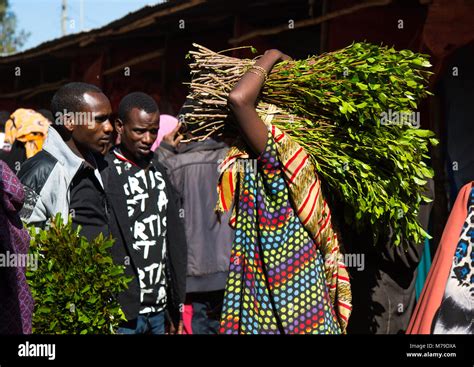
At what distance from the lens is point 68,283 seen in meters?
3.79

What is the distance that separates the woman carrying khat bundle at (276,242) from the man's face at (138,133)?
132 cm

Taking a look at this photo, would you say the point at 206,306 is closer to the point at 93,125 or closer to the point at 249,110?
the point at 93,125

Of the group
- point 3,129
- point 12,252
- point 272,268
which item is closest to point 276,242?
point 272,268

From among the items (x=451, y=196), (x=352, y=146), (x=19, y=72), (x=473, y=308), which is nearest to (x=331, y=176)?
(x=352, y=146)

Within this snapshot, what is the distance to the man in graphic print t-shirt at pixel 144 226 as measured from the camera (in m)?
4.53

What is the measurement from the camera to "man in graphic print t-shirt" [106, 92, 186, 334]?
4531 mm

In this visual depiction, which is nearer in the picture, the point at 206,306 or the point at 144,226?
the point at 144,226

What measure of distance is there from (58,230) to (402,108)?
172 cm

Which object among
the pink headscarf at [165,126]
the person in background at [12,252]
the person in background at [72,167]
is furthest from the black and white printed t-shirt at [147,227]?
the pink headscarf at [165,126]

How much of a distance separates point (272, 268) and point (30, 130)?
3812mm

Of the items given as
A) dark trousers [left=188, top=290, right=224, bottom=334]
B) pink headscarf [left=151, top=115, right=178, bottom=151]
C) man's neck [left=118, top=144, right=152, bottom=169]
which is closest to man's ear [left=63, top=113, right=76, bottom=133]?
man's neck [left=118, top=144, right=152, bottom=169]

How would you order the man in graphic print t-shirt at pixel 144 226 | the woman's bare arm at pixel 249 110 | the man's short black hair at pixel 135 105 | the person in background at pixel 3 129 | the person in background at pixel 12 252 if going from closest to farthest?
the person in background at pixel 12 252
the woman's bare arm at pixel 249 110
the man in graphic print t-shirt at pixel 144 226
the man's short black hair at pixel 135 105
the person in background at pixel 3 129

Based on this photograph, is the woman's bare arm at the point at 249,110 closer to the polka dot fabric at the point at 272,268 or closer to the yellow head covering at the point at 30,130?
the polka dot fabric at the point at 272,268

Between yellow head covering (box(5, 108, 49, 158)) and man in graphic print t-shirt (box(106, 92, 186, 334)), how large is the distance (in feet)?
6.23
